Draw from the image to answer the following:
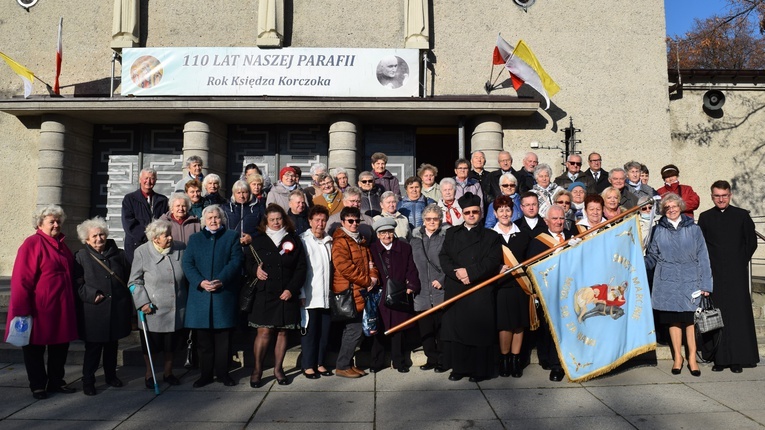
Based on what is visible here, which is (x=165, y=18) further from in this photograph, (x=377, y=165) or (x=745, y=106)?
(x=745, y=106)

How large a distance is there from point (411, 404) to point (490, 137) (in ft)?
23.7

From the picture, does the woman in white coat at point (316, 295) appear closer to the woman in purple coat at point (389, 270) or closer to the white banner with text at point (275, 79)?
the woman in purple coat at point (389, 270)

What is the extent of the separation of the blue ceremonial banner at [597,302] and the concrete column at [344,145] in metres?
6.13

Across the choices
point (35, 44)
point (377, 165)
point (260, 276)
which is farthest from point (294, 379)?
point (35, 44)

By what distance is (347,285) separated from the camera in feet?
18.6

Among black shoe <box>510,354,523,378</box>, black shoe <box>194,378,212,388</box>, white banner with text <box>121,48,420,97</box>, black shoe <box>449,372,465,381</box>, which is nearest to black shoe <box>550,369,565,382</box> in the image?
black shoe <box>510,354,523,378</box>

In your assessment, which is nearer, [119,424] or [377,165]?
[119,424]

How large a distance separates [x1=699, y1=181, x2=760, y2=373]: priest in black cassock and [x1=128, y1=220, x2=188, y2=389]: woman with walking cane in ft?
18.9

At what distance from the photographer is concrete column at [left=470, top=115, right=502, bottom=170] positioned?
1101cm

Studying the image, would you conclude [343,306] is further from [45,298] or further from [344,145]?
[344,145]

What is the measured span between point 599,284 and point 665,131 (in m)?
7.00

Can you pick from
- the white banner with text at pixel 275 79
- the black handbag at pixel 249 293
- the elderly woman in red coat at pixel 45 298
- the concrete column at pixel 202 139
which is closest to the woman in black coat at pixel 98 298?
the elderly woman in red coat at pixel 45 298

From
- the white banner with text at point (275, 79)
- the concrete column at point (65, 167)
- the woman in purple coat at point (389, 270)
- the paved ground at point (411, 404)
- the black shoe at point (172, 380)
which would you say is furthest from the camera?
the concrete column at point (65, 167)

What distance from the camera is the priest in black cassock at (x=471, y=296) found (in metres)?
5.49
